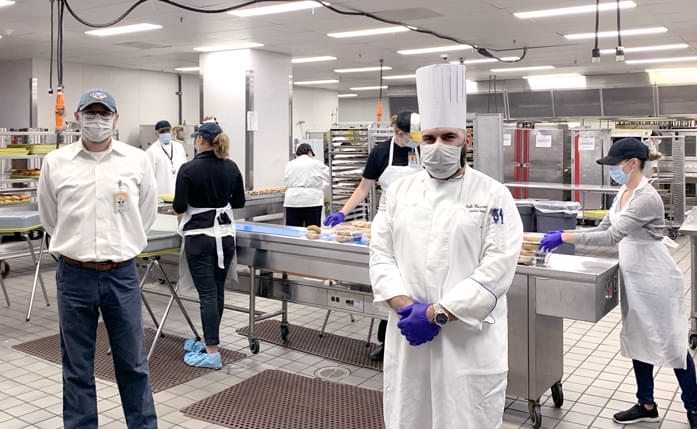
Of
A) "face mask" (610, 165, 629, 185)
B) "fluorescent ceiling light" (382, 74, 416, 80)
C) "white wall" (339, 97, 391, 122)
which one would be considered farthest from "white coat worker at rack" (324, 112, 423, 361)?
"white wall" (339, 97, 391, 122)

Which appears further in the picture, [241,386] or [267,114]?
[267,114]

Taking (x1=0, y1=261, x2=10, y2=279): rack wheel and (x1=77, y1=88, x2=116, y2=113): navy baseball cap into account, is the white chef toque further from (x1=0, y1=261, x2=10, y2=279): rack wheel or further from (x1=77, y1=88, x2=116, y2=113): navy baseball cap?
(x1=0, y1=261, x2=10, y2=279): rack wheel

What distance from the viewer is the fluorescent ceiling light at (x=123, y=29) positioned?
7.90 m

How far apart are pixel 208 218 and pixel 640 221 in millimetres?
2562

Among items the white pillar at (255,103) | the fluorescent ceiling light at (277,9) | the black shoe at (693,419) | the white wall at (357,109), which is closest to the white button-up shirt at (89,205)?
the black shoe at (693,419)

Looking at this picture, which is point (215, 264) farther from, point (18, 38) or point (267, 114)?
point (18, 38)

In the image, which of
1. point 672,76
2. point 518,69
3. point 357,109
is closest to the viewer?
point 518,69

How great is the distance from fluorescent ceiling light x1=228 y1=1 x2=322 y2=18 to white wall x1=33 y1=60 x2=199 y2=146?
17.7 ft

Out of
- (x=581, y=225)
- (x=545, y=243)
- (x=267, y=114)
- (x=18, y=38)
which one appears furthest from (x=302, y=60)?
(x=545, y=243)

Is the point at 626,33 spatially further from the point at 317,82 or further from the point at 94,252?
the point at 317,82

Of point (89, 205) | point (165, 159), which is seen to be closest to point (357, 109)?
point (165, 159)

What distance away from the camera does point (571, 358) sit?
459cm

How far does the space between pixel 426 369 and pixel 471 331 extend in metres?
0.21

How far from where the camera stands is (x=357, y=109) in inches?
787
